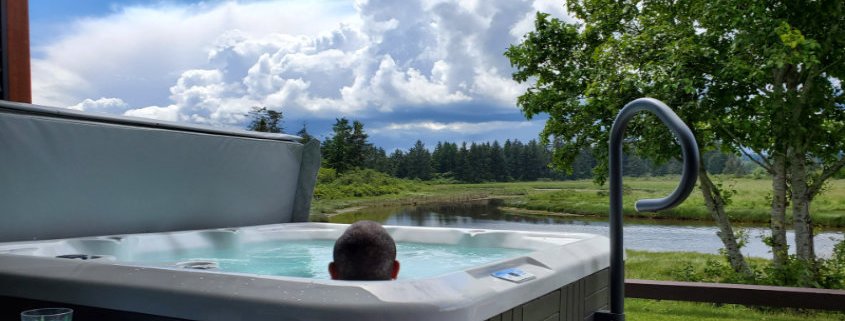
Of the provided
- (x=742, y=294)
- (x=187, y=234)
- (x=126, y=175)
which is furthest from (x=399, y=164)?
(x=126, y=175)

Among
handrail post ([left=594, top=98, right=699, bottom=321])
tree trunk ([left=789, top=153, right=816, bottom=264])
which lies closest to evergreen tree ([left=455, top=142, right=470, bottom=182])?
tree trunk ([left=789, top=153, right=816, bottom=264])

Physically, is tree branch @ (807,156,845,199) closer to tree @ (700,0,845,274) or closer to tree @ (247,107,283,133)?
tree @ (700,0,845,274)

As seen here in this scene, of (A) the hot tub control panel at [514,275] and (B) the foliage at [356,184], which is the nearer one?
(A) the hot tub control panel at [514,275]

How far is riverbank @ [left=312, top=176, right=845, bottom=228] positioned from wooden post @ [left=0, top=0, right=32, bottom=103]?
5898mm

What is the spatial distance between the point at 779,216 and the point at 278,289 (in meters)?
5.11

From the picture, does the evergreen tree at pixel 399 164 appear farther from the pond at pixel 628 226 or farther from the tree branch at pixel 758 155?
the tree branch at pixel 758 155

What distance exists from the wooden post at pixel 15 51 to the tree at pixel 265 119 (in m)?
9.30

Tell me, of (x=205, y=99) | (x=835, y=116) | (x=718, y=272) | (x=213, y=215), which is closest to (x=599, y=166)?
(x=718, y=272)

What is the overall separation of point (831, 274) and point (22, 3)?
18.4 ft

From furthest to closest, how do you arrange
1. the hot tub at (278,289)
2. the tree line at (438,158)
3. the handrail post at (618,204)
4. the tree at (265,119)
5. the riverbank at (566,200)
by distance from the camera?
the tree at (265,119)
the tree line at (438,158)
the riverbank at (566,200)
the handrail post at (618,204)
the hot tub at (278,289)

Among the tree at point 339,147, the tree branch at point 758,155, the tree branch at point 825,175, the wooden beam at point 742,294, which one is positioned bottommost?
the wooden beam at point 742,294

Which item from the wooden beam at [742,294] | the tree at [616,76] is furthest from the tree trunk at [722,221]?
the wooden beam at [742,294]

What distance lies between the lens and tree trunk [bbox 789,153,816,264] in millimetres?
5406

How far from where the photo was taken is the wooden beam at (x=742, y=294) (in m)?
3.77
